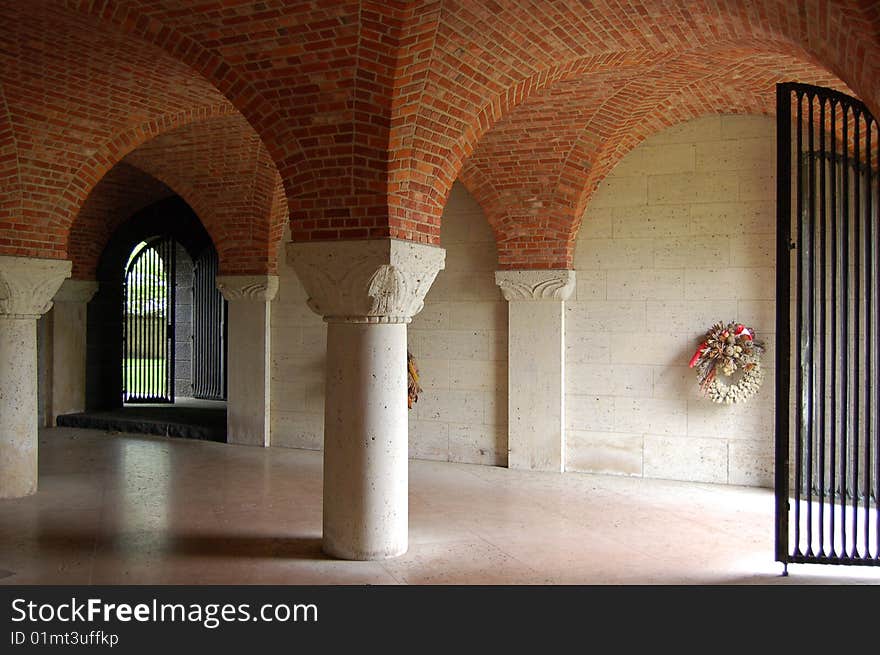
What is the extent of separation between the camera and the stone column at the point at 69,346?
39.9ft

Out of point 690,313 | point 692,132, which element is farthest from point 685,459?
point 692,132

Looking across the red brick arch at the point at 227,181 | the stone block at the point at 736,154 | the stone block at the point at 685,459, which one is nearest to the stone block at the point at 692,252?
the stone block at the point at 736,154

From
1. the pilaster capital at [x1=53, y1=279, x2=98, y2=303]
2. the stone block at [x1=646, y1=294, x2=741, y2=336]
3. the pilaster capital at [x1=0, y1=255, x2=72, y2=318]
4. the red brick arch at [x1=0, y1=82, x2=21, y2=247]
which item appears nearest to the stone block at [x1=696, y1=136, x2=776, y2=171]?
the stone block at [x1=646, y1=294, x2=741, y2=336]

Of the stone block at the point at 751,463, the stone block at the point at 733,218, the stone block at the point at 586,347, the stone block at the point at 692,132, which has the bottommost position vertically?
the stone block at the point at 751,463

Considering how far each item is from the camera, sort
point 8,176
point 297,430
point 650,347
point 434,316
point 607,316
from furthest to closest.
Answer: point 297,430 → point 434,316 → point 607,316 → point 650,347 → point 8,176

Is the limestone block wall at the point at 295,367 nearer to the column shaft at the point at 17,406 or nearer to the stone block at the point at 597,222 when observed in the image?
the column shaft at the point at 17,406

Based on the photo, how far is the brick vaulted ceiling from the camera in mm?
4918

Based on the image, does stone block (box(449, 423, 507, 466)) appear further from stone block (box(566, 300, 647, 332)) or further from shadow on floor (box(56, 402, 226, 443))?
shadow on floor (box(56, 402, 226, 443))

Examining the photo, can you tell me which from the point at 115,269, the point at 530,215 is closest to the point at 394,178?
the point at 530,215

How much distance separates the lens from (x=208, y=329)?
14.5 meters

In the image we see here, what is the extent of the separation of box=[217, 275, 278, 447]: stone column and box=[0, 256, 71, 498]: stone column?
314cm

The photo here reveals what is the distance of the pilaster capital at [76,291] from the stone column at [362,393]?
8.07 metres

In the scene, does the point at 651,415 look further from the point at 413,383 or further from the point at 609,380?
the point at 413,383

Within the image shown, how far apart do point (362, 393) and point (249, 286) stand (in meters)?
5.39
